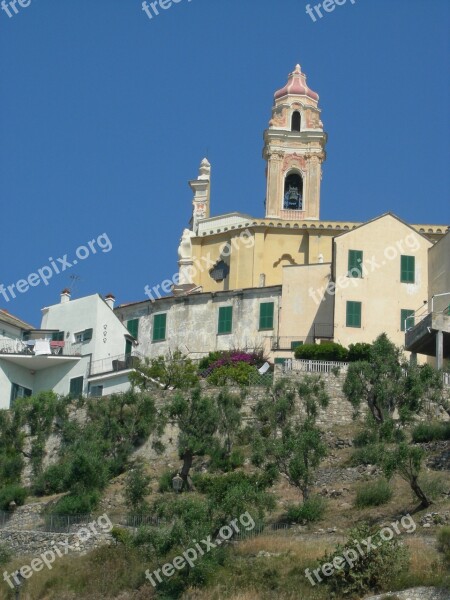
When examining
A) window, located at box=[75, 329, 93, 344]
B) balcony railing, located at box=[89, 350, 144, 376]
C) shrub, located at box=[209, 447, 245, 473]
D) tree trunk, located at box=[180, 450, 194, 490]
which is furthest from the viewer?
window, located at box=[75, 329, 93, 344]

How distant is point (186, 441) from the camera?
56.6m

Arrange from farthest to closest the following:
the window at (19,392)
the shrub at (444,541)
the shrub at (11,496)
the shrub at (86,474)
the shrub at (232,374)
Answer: the window at (19,392), the shrub at (232,374), the shrub at (11,496), the shrub at (86,474), the shrub at (444,541)

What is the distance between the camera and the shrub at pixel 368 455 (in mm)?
53825

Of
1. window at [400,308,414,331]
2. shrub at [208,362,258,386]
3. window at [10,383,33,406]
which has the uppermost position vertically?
window at [400,308,414,331]

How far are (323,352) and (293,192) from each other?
23.7 meters

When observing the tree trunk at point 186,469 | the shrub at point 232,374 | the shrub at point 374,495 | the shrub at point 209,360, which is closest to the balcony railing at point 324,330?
the shrub at point 209,360

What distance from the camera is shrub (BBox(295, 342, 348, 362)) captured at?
65.4 meters

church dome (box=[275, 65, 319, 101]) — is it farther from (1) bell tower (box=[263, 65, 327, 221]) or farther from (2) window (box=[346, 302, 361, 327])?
(2) window (box=[346, 302, 361, 327])

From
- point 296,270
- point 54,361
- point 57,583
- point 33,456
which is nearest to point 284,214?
point 296,270

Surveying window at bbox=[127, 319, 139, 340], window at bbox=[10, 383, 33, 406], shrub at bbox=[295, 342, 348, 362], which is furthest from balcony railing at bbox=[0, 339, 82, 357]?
shrub at bbox=[295, 342, 348, 362]

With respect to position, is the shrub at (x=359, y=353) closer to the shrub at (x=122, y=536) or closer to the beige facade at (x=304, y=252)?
the beige facade at (x=304, y=252)

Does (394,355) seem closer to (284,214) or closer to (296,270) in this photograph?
(296,270)

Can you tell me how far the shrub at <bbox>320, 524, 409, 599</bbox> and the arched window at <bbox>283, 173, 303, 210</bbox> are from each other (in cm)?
4522

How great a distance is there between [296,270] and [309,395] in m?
12.9
